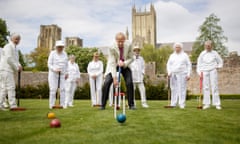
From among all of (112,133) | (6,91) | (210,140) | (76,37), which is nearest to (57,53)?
(6,91)

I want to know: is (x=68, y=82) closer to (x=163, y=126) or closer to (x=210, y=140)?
(x=163, y=126)

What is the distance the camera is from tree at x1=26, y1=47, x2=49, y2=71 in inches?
1808

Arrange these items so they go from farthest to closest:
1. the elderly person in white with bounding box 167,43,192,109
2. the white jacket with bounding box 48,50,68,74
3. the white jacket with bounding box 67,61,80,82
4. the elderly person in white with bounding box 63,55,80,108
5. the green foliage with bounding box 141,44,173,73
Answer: the green foliage with bounding box 141,44,173,73
the white jacket with bounding box 67,61,80,82
the elderly person in white with bounding box 63,55,80,108
the elderly person in white with bounding box 167,43,192,109
the white jacket with bounding box 48,50,68,74

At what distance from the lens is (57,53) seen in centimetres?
771

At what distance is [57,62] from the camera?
7.60 metres

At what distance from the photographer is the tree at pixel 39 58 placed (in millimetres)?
45931

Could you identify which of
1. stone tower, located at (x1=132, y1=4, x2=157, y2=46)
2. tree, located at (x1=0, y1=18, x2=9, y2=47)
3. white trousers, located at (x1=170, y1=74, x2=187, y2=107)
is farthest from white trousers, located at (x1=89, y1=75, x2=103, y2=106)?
stone tower, located at (x1=132, y1=4, x2=157, y2=46)

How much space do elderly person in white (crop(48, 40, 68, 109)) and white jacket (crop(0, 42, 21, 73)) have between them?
105 centimetres

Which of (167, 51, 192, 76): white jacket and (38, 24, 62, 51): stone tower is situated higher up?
(38, 24, 62, 51): stone tower

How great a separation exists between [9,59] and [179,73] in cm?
505

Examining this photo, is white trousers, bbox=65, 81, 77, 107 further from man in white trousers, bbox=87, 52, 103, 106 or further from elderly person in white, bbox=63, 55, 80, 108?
man in white trousers, bbox=87, 52, 103, 106

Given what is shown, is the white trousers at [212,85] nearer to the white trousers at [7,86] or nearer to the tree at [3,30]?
the white trousers at [7,86]

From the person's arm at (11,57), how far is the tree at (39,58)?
3923 cm

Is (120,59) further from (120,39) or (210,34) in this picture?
(210,34)
